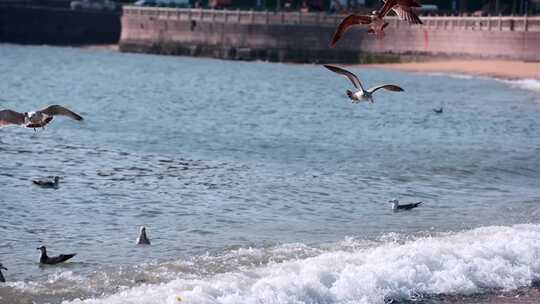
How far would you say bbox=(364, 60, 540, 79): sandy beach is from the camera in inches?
2220

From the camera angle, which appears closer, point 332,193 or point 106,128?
point 332,193

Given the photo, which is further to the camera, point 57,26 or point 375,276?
point 57,26

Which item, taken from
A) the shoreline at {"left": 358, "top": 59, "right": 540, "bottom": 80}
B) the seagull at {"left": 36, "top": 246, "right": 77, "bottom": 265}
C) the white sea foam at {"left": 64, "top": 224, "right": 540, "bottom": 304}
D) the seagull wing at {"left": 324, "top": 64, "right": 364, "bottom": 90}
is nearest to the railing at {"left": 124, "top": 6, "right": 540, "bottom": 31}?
the shoreline at {"left": 358, "top": 59, "right": 540, "bottom": 80}

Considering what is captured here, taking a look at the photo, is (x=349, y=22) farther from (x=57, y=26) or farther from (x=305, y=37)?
(x=57, y=26)

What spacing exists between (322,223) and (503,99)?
28.6 meters

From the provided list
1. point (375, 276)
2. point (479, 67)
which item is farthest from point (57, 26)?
point (375, 276)

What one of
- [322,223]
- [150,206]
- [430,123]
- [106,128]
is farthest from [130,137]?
[322,223]

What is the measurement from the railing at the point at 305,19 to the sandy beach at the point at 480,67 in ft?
5.53

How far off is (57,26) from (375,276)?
3481 inches

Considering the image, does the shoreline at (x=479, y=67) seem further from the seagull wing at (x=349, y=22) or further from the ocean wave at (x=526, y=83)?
the seagull wing at (x=349, y=22)

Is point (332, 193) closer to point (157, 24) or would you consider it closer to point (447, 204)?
point (447, 204)

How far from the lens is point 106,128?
36000mm

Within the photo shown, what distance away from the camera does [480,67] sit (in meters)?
61.1

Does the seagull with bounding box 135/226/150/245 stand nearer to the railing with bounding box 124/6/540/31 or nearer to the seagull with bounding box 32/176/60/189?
the seagull with bounding box 32/176/60/189
